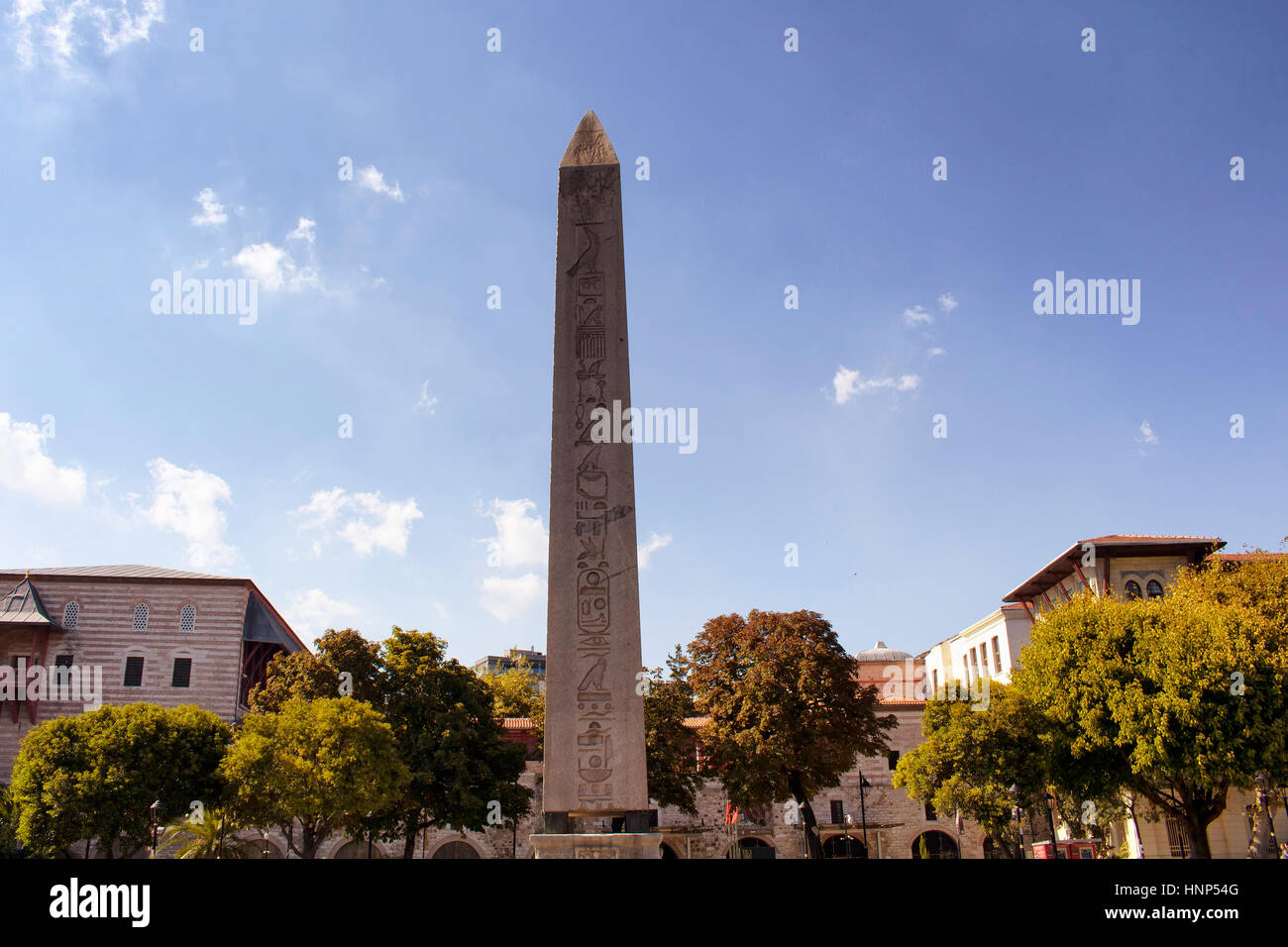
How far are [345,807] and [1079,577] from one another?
27.6 m

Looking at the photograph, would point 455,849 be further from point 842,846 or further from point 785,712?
point 842,846

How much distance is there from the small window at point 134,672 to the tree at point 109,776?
937 centimetres

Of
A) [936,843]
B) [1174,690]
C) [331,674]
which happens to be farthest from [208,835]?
[936,843]

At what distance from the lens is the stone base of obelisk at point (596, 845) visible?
24.4 feet

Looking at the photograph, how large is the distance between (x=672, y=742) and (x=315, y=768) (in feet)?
40.3

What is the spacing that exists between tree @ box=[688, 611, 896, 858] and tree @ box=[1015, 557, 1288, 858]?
6.03 m

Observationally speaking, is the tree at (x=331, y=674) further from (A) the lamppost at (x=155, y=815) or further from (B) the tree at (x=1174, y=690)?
(B) the tree at (x=1174, y=690)

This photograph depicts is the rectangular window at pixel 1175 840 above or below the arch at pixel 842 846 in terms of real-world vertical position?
above

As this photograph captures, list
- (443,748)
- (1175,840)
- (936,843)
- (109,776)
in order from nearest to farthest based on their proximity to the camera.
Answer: (109,776), (443,748), (1175,840), (936,843)

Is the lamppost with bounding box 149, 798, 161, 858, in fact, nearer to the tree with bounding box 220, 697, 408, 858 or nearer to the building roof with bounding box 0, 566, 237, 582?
the tree with bounding box 220, 697, 408, 858

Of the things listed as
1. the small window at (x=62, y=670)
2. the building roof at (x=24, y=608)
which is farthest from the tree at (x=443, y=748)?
the building roof at (x=24, y=608)

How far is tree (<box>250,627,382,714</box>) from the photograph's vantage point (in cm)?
2927

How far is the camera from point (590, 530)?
28.4ft
